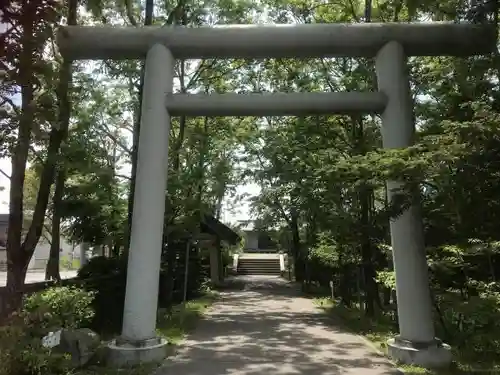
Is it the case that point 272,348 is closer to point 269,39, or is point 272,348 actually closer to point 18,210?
point 18,210

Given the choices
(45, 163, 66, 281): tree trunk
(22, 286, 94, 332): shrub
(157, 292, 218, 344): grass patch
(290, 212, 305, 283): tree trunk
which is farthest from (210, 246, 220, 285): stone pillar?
(22, 286, 94, 332): shrub

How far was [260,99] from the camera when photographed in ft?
27.6

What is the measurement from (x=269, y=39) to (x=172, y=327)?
7.36 metres

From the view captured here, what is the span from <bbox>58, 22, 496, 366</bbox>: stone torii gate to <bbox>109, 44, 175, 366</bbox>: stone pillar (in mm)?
17

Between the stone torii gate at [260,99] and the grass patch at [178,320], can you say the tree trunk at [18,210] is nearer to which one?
the stone torii gate at [260,99]

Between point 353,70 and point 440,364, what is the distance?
Result: 8.76 meters

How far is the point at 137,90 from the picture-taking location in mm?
14133

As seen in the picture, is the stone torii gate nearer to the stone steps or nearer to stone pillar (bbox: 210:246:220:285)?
stone pillar (bbox: 210:246:220:285)

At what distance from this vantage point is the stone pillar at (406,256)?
24.9 ft

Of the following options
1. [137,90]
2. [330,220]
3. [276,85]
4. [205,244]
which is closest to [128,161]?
[137,90]

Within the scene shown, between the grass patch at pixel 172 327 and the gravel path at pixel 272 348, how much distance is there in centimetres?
24

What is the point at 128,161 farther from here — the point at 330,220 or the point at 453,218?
the point at 453,218

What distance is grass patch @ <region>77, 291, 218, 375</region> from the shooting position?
7168 millimetres

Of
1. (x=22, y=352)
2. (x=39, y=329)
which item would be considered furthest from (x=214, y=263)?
(x=22, y=352)
